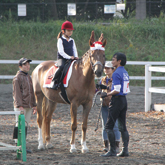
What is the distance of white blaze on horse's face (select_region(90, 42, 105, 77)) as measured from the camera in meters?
5.89

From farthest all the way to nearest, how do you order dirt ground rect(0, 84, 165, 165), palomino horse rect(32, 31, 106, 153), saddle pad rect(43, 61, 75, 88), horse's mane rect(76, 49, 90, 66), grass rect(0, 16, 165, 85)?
grass rect(0, 16, 165, 85)
saddle pad rect(43, 61, 75, 88)
horse's mane rect(76, 49, 90, 66)
palomino horse rect(32, 31, 106, 153)
dirt ground rect(0, 84, 165, 165)

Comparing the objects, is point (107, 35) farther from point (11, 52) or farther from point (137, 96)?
point (137, 96)

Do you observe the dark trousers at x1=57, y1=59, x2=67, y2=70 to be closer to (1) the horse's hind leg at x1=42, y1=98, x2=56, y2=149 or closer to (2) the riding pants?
(2) the riding pants

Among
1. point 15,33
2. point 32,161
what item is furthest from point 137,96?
point 15,33

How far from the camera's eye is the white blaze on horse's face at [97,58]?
5895 millimetres

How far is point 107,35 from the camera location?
21.8 metres

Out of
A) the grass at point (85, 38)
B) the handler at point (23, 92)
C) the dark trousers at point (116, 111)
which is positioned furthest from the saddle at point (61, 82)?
the grass at point (85, 38)

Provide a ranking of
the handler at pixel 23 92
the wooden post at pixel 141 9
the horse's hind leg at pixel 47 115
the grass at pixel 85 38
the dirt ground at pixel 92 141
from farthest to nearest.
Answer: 1. the wooden post at pixel 141 9
2. the grass at pixel 85 38
3. the horse's hind leg at pixel 47 115
4. the handler at pixel 23 92
5. the dirt ground at pixel 92 141

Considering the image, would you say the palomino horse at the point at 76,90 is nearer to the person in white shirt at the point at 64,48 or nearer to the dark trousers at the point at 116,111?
the person in white shirt at the point at 64,48

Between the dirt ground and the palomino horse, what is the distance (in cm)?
33

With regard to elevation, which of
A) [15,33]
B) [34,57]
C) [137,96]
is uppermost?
[15,33]

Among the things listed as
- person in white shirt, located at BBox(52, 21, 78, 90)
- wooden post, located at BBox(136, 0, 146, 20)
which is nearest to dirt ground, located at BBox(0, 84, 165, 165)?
person in white shirt, located at BBox(52, 21, 78, 90)

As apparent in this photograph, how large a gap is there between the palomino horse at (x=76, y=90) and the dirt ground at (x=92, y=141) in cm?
33

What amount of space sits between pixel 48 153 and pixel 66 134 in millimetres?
1513
